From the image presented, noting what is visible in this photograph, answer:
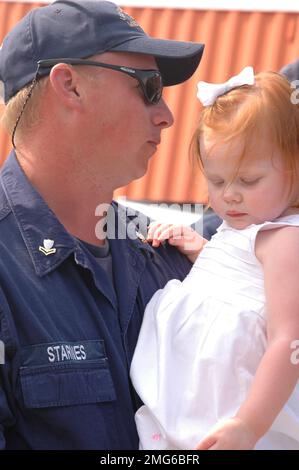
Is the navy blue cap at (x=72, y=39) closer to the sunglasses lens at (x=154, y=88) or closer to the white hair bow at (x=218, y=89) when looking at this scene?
the sunglasses lens at (x=154, y=88)

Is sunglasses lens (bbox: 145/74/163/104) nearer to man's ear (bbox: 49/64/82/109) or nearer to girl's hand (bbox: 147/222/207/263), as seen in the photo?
man's ear (bbox: 49/64/82/109)

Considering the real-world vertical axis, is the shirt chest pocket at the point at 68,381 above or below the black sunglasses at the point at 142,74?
below

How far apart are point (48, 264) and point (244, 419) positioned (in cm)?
64

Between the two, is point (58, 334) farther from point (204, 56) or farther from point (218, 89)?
point (204, 56)

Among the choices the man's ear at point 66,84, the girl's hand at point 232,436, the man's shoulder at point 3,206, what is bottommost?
the girl's hand at point 232,436

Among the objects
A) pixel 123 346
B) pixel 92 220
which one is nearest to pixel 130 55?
pixel 92 220

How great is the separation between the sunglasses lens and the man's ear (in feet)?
0.65

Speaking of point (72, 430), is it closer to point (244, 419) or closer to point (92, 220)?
point (244, 419)

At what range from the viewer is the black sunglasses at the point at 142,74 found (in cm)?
239

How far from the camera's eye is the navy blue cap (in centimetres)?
240

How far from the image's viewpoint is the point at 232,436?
5.72ft

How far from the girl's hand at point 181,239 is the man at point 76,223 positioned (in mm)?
32

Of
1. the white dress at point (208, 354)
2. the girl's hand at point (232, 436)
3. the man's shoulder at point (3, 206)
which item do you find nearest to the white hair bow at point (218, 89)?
the white dress at point (208, 354)

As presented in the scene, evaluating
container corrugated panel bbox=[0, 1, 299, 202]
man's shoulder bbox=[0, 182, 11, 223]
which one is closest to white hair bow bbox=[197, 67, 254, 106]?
man's shoulder bbox=[0, 182, 11, 223]
